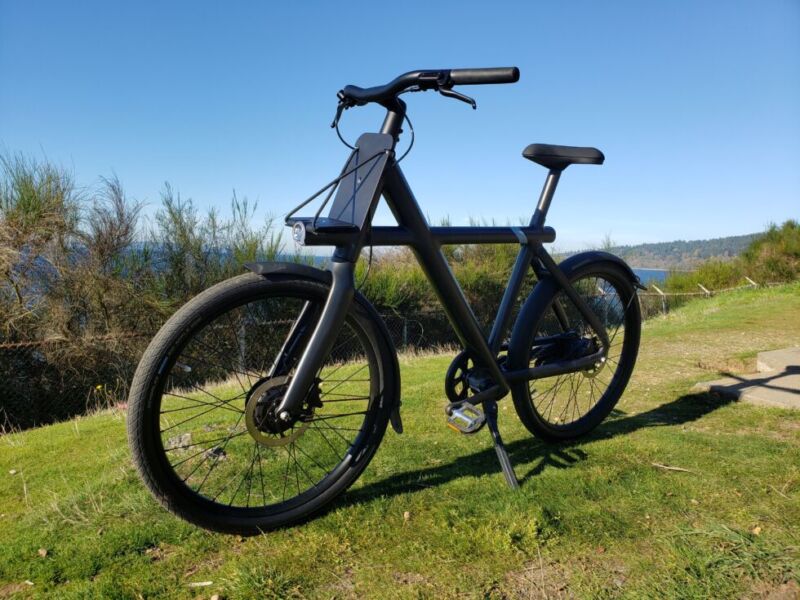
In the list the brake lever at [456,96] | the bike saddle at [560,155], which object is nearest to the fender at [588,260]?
the bike saddle at [560,155]

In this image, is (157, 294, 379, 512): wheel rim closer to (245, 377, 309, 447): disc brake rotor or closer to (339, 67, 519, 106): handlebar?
(245, 377, 309, 447): disc brake rotor

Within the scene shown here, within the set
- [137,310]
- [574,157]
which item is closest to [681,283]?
[137,310]

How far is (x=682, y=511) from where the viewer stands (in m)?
2.22

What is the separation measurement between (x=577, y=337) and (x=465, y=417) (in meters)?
0.96

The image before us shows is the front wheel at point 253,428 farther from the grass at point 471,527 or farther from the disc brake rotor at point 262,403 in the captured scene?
the grass at point 471,527

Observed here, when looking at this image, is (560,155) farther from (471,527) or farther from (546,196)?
(471,527)

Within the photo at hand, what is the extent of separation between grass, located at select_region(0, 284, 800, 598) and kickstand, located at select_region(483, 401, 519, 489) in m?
0.07

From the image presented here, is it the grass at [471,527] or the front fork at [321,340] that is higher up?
the front fork at [321,340]

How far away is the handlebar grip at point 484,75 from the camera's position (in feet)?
6.75

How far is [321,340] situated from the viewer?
2.07 metres

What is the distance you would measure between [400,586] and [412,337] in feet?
38.1

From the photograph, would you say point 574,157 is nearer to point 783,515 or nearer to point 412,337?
point 783,515

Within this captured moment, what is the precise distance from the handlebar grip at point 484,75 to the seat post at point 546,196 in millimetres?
979

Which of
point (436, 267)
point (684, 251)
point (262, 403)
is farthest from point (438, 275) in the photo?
point (684, 251)
